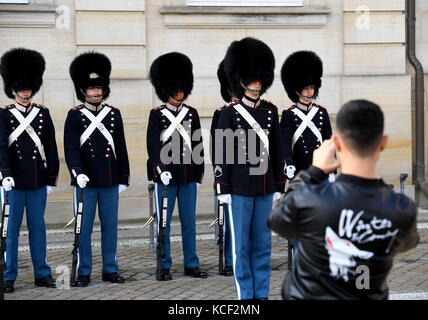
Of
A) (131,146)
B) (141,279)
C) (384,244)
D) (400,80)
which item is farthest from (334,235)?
(400,80)

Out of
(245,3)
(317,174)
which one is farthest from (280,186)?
(245,3)

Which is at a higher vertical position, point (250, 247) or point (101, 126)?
point (101, 126)

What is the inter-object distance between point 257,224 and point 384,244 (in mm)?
2578

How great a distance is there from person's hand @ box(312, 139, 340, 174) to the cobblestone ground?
2.79 m

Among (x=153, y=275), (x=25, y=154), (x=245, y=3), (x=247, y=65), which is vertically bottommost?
(x=153, y=275)

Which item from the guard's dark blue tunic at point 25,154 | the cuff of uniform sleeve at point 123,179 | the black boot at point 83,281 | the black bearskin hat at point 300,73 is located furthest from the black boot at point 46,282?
the black bearskin hat at point 300,73

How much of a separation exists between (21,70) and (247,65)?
1.99 m

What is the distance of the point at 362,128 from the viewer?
2.47 metres

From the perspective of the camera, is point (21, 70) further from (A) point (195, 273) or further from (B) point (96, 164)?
(A) point (195, 273)

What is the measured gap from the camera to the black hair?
8.10 ft

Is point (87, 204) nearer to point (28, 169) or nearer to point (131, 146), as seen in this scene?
point (28, 169)

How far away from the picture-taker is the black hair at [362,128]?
2.47 meters

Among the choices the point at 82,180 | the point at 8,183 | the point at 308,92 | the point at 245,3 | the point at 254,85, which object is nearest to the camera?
the point at 254,85

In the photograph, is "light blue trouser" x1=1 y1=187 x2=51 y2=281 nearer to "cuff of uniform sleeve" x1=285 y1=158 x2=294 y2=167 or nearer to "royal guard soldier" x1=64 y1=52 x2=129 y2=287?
"royal guard soldier" x1=64 y1=52 x2=129 y2=287
